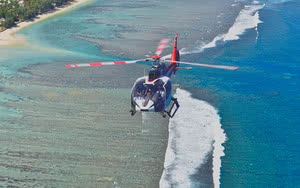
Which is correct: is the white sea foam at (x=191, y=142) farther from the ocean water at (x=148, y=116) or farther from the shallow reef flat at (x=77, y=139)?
the shallow reef flat at (x=77, y=139)

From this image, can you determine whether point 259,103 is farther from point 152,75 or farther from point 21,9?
point 21,9

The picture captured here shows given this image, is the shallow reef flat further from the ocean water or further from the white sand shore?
the white sand shore

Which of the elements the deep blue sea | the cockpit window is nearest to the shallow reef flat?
the cockpit window

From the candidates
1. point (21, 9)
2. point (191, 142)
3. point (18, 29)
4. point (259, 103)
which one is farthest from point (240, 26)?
point (21, 9)

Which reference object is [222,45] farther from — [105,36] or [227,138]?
[227,138]

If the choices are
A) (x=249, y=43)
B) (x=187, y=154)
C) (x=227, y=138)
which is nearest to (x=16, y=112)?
(x=187, y=154)

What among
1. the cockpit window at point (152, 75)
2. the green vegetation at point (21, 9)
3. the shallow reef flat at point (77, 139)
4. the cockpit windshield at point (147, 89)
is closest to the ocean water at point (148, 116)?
the shallow reef flat at point (77, 139)
